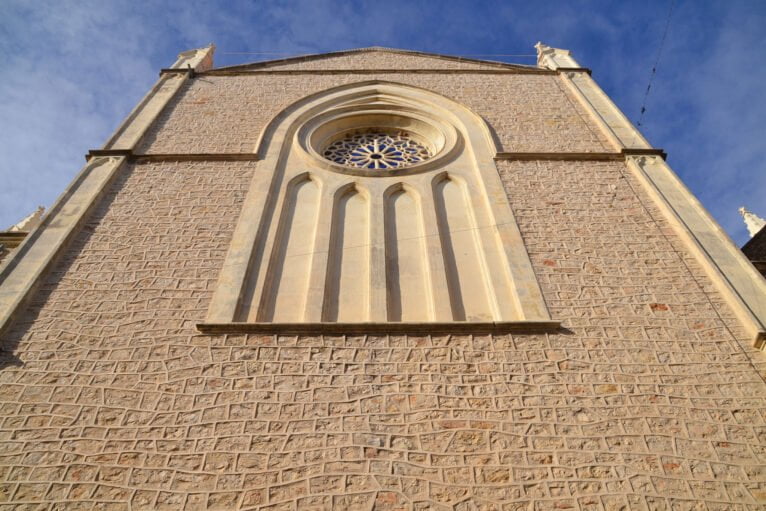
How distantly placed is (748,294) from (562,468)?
2439mm

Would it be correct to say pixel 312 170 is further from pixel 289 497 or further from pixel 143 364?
pixel 289 497

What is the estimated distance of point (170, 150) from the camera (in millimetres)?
6676

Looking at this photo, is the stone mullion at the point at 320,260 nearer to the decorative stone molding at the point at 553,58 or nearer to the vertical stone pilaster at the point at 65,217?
the vertical stone pilaster at the point at 65,217

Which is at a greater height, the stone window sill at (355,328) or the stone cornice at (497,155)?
the stone cornice at (497,155)

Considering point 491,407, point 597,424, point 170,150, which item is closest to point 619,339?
point 597,424

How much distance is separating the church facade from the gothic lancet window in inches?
1.2

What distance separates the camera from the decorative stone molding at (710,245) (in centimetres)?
432

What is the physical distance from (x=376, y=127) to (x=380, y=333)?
4.80 metres

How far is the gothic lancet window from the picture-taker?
450 centimetres

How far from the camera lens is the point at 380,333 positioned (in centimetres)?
402

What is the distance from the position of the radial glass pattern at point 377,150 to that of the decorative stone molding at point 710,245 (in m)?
2.71

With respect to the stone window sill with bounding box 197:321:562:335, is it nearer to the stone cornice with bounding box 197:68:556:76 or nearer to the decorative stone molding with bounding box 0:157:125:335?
the decorative stone molding with bounding box 0:157:125:335

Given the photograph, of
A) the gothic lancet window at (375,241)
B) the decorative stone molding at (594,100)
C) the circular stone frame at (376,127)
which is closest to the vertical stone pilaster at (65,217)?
the gothic lancet window at (375,241)

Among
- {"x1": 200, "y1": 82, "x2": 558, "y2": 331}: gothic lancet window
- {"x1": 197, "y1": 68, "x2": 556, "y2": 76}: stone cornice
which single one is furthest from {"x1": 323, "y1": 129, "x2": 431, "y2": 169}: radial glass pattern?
{"x1": 197, "y1": 68, "x2": 556, "y2": 76}: stone cornice
